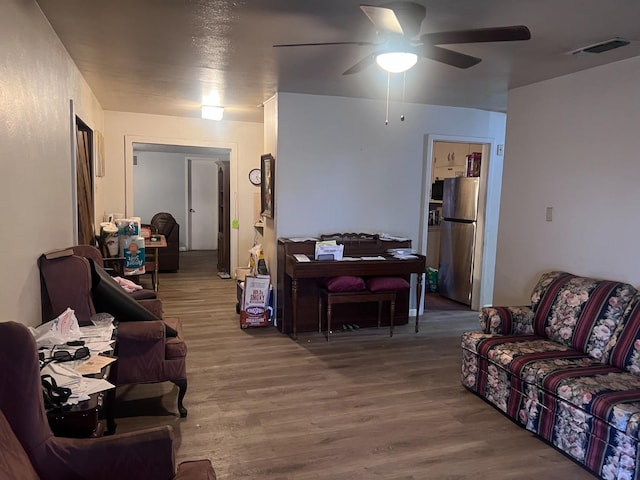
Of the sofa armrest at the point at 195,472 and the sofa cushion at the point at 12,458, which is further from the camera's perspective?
the sofa armrest at the point at 195,472

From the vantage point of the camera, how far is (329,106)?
14.9 ft

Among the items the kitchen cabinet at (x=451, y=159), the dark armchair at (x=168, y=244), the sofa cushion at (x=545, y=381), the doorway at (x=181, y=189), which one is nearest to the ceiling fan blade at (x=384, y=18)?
the sofa cushion at (x=545, y=381)

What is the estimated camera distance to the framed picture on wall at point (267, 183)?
4594 mm

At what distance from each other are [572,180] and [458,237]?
7.40 feet

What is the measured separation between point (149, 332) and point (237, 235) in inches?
167

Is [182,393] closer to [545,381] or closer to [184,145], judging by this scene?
[545,381]

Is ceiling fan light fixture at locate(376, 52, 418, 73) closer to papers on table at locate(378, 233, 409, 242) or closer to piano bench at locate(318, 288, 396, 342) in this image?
piano bench at locate(318, 288, 396, 342)


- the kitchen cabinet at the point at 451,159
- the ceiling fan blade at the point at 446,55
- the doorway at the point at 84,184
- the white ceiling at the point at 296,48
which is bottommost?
the doorway at the point at 84,184

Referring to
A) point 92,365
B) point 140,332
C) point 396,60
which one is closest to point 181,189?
point 140,332

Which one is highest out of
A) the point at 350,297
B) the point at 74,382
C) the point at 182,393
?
the point at 74,382

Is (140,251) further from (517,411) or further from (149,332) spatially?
(517,411)

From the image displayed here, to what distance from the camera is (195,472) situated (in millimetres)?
1435

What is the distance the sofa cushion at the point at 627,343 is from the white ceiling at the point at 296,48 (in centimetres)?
161

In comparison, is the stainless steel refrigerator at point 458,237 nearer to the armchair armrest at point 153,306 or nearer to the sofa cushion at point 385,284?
the sofa cushion at point 385,284
